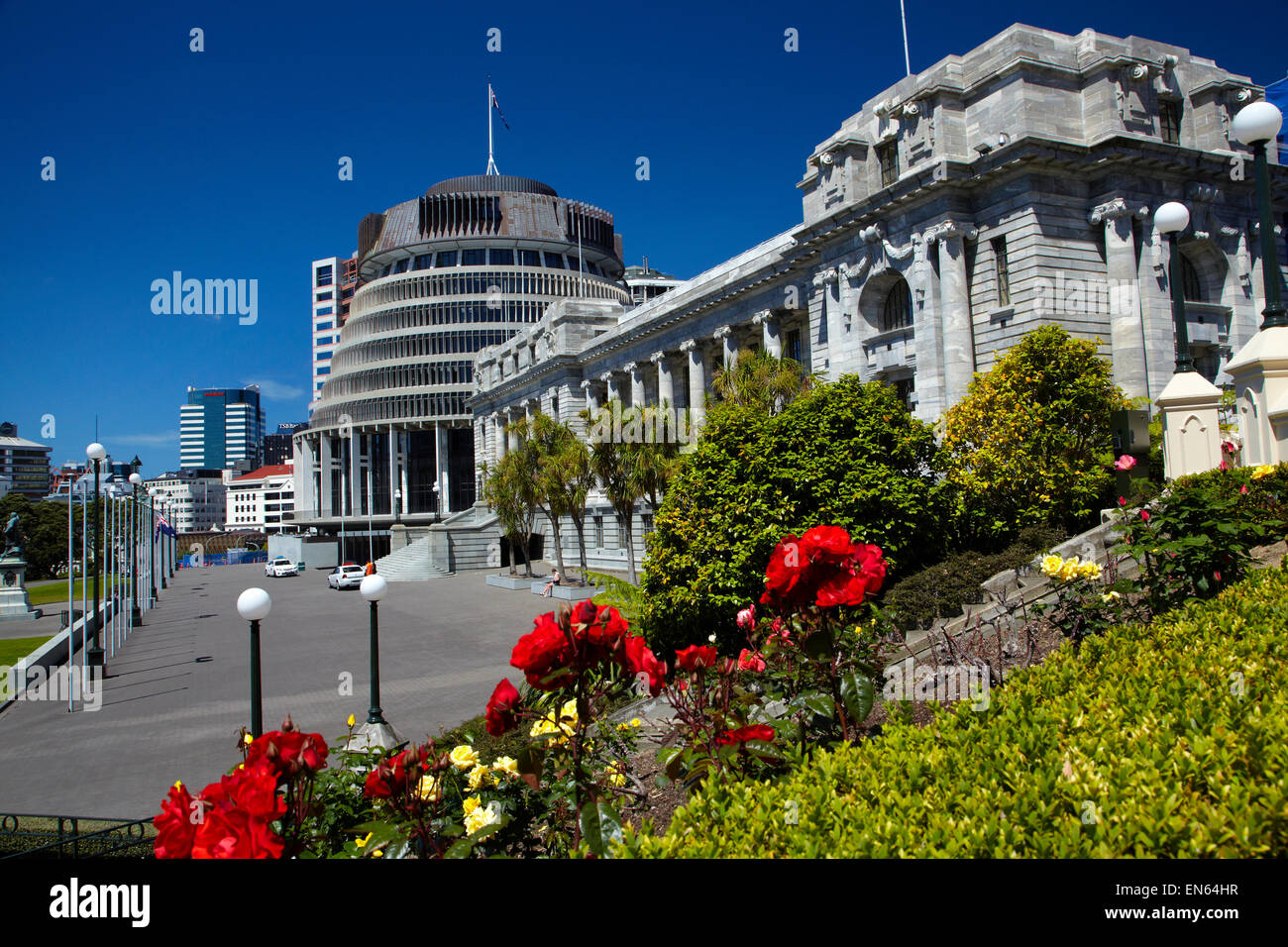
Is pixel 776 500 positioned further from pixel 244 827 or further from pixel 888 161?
pixel 888 161

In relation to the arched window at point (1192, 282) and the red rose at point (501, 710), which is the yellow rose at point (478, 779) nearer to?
the red rose at point (501, 710)

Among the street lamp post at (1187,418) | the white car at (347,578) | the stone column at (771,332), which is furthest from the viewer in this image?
the white car at (347,578)

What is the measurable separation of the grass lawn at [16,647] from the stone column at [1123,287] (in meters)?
35.7

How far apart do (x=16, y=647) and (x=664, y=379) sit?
3364cm

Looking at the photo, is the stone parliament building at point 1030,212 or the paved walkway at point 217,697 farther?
the stone parliament building at point 1030,212

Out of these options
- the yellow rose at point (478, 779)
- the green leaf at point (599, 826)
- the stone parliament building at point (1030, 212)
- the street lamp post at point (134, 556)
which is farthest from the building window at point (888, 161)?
the street lamp post at point (134, 556)

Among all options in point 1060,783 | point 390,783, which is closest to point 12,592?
point 390,783

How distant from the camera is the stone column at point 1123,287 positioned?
2409 cm

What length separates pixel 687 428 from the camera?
32594mm

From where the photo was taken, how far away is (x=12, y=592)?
38438 millimetres

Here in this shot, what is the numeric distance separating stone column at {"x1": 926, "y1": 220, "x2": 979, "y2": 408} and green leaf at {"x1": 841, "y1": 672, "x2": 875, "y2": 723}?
75.0ft
